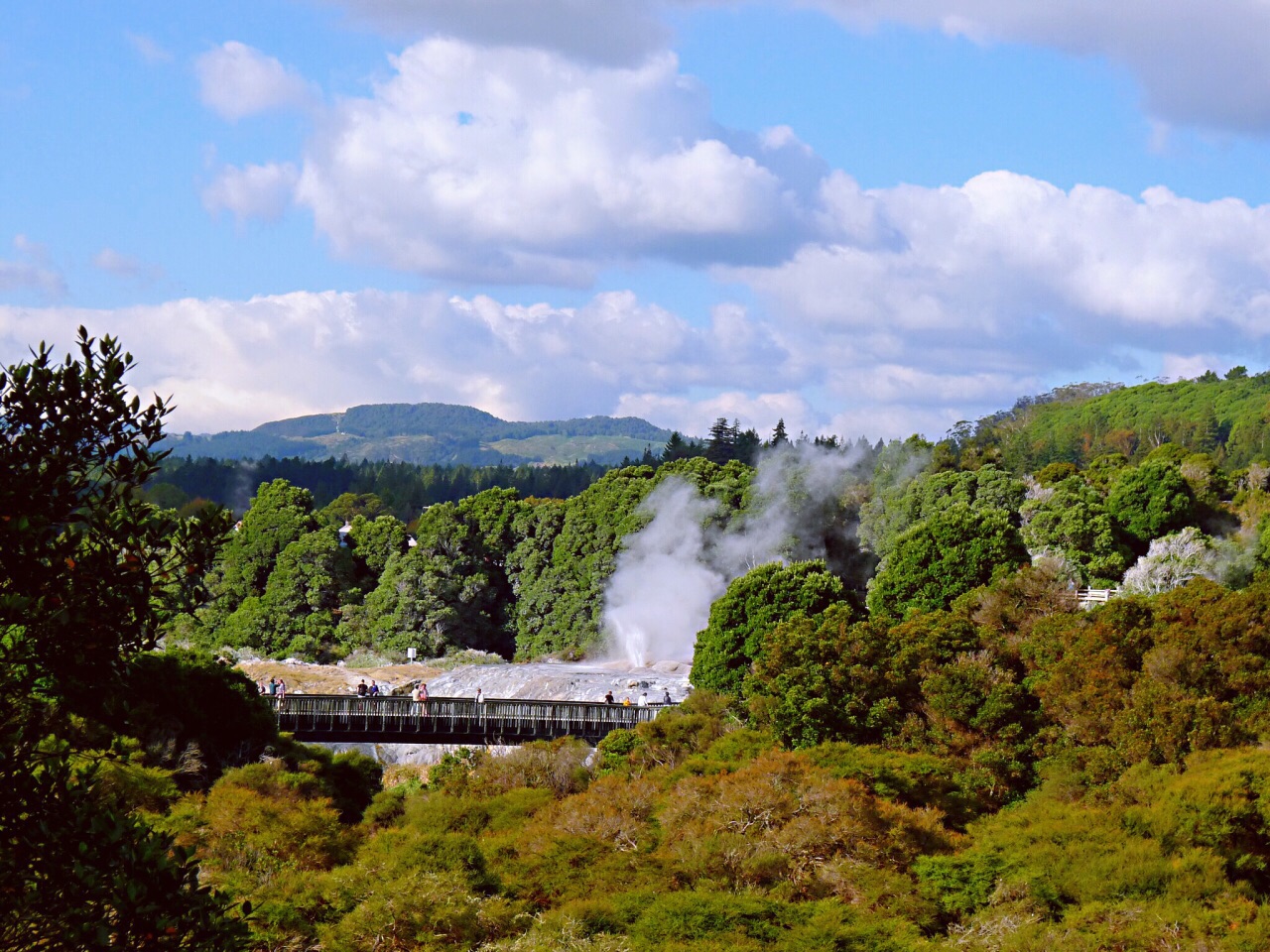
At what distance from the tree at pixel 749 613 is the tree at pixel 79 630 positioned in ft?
114

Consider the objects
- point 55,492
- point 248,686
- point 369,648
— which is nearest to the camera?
point 55,492

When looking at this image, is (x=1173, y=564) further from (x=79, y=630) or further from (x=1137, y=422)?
(x=1137, y=422)

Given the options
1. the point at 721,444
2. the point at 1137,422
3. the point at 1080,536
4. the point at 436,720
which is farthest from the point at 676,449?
the point at 436,720

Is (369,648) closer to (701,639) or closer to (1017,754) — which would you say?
(701,639)

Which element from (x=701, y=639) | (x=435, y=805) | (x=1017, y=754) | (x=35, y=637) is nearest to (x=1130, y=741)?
(x=1017, y=754)

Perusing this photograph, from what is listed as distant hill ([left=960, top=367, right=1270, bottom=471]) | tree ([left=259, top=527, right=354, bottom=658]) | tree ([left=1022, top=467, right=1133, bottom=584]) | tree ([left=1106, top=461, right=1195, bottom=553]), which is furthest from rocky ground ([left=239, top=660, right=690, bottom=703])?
distant hill ([left=960, top=367, right=1270, bottom=471])

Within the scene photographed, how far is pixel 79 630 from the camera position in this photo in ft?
30.2

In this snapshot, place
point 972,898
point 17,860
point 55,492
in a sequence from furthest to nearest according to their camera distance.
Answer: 1. point 972,898
2. point 55,492
3. point 17,860

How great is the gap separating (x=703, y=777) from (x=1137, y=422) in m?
124

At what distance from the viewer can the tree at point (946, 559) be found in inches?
1933

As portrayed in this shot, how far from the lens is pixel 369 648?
66.8 meters

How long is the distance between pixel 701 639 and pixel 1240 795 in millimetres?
22513

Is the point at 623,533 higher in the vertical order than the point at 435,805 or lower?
higher

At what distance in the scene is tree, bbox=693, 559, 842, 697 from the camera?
44156 millimetres
